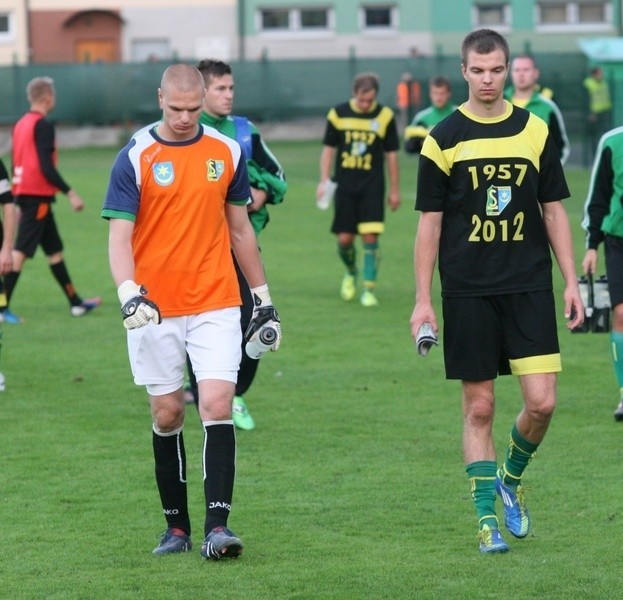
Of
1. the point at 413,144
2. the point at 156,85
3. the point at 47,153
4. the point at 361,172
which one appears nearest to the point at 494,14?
the point at 156,85

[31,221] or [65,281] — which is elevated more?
[31,221]

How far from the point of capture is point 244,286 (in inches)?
326

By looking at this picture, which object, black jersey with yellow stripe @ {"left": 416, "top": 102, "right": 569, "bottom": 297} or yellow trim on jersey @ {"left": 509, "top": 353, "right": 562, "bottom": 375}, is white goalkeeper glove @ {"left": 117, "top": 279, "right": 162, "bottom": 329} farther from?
yellow trim on jersey @ {"left": 509, "top": 353, "right": 562, "bottom": 375}

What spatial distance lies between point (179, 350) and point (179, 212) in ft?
1.86

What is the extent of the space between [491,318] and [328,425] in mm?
3029

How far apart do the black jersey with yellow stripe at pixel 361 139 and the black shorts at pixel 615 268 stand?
6.16 m

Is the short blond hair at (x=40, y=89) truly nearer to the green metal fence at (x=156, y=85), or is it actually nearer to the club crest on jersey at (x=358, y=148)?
the club crest on jersey at (x=358, y=148)

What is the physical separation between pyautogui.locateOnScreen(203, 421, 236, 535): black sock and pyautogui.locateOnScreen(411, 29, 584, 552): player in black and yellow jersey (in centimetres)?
89

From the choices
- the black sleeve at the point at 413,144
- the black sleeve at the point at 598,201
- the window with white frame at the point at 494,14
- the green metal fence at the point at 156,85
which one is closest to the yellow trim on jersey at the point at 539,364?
the black sleeve at the point at 598,201

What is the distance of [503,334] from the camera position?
6383 millimetres

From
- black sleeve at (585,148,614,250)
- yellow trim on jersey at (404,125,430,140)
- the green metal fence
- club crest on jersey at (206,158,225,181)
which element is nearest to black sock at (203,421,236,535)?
club crest on jersey at (206,158,225,181)

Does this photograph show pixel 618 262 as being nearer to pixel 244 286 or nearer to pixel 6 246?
pixel 244 286

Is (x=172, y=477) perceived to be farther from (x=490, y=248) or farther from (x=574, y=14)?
(x=574, y=14)

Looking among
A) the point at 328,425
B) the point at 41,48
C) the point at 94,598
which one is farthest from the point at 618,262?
the point at 41,48
